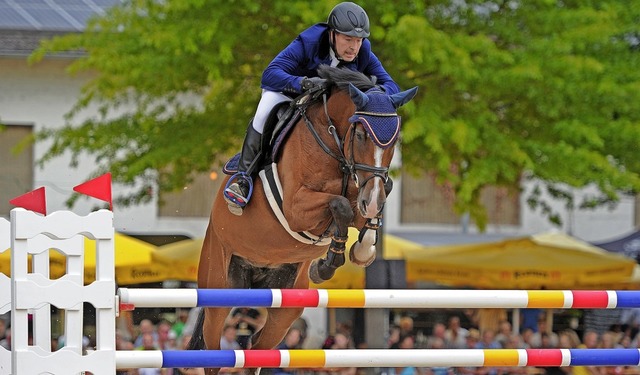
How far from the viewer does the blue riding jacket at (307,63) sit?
688 cm

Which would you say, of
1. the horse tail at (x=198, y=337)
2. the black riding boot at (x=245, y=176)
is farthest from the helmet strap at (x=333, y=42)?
the horse tail at (x=198, y=337)

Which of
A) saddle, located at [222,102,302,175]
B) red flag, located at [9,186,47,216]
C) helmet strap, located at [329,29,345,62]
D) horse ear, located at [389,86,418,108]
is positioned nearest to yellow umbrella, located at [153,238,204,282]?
saddle, located at [222,102,302,175]

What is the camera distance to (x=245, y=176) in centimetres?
705

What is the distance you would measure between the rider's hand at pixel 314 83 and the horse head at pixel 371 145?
1.18 feet

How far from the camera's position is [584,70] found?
45.0ft

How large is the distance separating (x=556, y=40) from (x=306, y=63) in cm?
736

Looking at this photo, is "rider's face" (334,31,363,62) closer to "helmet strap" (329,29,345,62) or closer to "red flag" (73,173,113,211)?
"helmet strap" (329,29,345,62)

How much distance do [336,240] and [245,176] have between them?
90 centimetres

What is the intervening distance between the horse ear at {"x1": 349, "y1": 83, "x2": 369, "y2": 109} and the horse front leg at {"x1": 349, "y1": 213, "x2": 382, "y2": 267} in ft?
2.24

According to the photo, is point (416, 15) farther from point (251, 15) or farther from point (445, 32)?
point (251, 15)

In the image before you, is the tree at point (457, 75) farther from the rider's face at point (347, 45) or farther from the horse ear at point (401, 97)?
the horse ear at point (401, 97)

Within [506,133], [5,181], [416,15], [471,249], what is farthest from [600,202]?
[5,181]

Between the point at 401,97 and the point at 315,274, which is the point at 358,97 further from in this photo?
the point at 315,274

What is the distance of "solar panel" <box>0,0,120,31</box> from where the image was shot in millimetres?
22172
